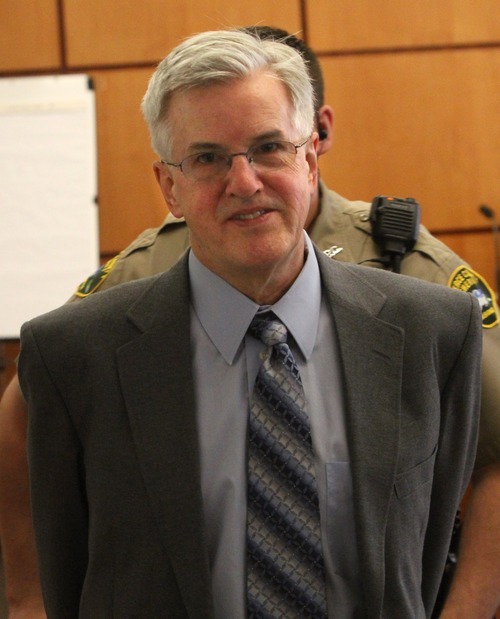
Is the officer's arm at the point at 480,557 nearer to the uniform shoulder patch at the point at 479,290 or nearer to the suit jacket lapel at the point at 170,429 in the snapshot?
the uniform shoulder patch at the point at 479,290

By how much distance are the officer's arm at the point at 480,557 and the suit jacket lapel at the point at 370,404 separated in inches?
12.5

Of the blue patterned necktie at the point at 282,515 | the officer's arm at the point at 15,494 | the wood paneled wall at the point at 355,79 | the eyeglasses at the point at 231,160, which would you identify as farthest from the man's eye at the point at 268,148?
the wood paneled wall at the point at 355,79

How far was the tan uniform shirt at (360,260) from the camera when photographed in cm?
153

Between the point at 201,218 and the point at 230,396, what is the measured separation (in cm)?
25

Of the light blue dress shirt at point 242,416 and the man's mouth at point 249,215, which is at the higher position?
the man's mouth at point 249,215

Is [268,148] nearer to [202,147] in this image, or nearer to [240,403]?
[202,147]

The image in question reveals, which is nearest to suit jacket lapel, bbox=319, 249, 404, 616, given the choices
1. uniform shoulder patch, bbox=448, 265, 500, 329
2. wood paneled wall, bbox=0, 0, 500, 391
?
uniform shoulder patch, bbox=448, 265, 500, 329

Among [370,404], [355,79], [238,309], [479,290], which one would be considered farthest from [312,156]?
[355,79]

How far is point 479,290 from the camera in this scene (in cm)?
168

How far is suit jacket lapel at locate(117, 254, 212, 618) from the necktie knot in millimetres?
94

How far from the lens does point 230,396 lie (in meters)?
1.22

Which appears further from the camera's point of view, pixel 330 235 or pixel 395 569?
pixel 330 235

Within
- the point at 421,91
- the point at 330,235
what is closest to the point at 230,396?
the point at 330,235

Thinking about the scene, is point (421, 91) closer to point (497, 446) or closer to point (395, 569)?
point (497, 446)
